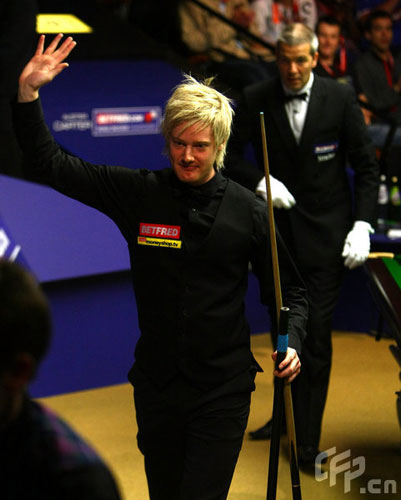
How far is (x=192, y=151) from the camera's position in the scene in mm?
2787

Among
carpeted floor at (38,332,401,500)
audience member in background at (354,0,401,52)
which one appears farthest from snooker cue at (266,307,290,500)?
audience member in background at (354,0,401,52)

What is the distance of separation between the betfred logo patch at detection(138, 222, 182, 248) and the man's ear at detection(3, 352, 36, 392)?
137cm

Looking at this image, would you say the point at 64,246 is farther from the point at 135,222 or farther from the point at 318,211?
the point at 135,222

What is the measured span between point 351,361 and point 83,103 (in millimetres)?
2506

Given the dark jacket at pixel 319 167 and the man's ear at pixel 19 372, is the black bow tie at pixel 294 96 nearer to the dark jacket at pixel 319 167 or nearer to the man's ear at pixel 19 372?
the dark jacket at pixel 319 167

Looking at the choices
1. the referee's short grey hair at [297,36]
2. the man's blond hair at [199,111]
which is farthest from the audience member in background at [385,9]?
the man's blond hair at [199,111]

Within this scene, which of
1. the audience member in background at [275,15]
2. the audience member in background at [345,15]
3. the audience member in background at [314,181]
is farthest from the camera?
the audience member in background at [345,15]

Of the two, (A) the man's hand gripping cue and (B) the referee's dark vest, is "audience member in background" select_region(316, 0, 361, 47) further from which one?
(A) the man's hand gripping cue

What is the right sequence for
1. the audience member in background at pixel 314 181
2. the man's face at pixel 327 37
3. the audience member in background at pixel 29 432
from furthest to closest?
the man's face at pixel 327 37
the audience member in background at pixel 314 181
the audience member in background at pixel 29 432

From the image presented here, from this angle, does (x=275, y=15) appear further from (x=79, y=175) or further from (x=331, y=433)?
(x=79, y=175)

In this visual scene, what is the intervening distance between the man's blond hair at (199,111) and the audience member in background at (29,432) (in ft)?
4.47

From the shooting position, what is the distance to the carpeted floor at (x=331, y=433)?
14.1 ft

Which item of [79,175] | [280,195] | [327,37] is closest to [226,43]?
[327,37]

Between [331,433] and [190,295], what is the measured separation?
239 centimetres
